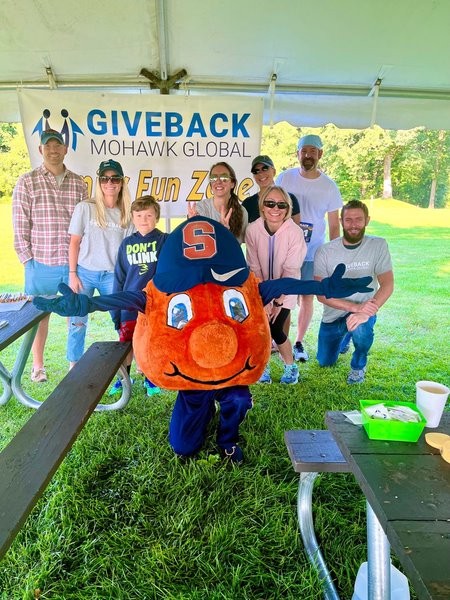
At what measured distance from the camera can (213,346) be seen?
2057 millimetres

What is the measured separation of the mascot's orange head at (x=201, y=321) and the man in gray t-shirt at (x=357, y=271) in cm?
134

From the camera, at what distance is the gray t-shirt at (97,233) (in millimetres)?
3266

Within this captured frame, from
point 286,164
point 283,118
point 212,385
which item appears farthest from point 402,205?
point 212,385

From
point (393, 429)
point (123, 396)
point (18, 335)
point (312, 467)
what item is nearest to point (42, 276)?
point (18, 335)

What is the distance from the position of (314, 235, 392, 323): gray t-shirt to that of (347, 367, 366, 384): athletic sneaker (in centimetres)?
60

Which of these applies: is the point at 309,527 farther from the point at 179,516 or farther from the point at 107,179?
the point at 107,179

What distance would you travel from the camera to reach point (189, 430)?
2.51 m

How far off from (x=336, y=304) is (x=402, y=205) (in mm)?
17860

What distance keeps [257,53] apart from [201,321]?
2.40 m

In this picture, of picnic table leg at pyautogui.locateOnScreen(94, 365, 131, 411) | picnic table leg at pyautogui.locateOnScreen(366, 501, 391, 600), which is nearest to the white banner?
picnic table leg at pyautogui.locateOnScreen(94, 365, 131, 411)

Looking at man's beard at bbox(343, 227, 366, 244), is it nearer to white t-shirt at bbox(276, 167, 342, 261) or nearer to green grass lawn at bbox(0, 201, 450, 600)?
white t-shirt at bbox(276, 167, 342, 261)

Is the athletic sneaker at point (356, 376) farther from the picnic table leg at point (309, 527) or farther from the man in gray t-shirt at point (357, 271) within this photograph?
the picnic table leg at point (309, 527)

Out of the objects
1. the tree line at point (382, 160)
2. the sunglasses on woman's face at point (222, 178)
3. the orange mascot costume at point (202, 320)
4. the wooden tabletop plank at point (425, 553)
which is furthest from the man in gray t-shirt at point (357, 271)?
the tree line at point (382, 160)

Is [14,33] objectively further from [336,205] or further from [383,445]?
[383,445]
